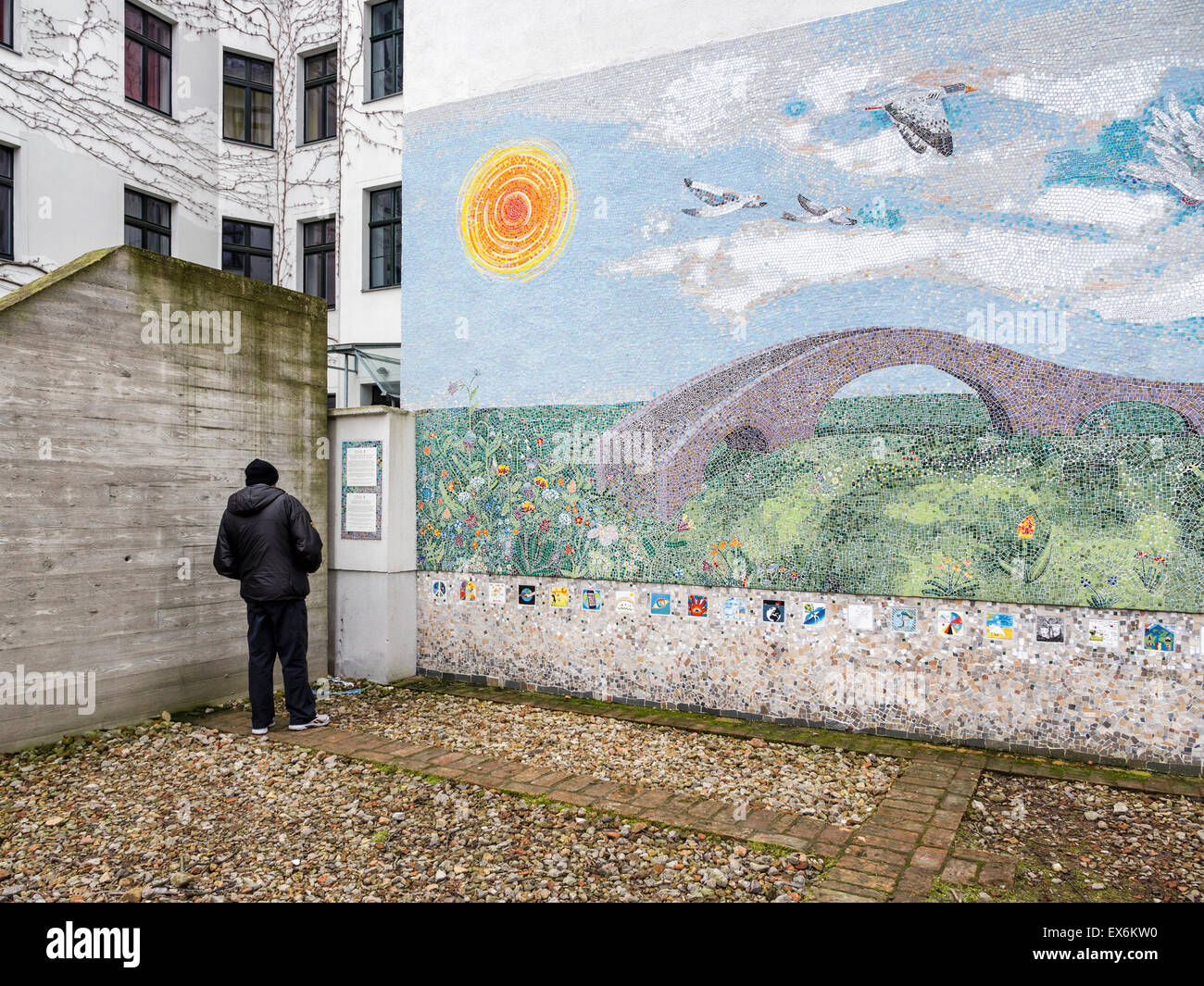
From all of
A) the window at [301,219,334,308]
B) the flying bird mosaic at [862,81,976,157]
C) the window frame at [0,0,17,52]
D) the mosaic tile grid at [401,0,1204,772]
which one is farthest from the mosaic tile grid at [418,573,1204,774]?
the window frame at [0,0,17,52]

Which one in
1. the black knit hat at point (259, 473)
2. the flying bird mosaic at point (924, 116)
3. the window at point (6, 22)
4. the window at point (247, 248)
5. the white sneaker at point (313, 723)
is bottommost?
the white sneaker at point (313, 723)

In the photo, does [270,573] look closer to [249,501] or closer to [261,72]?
[249,501]

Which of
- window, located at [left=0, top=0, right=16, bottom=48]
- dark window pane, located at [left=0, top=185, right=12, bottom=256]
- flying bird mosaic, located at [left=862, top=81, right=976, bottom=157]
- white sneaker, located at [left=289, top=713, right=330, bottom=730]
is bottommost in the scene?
white sneaker, located at [left=289, top=713, right=330, bottom=730]

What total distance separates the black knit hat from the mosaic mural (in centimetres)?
172

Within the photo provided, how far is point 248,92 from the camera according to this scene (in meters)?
15.1

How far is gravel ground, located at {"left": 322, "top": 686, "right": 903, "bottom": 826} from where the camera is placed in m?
4.62

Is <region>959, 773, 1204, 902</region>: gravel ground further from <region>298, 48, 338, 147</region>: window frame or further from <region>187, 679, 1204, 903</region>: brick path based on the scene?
<region>298, 48, 338, 147</region>: window frame

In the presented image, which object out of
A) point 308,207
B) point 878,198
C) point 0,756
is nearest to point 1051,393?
point 878,198

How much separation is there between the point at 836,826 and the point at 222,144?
49.9ft

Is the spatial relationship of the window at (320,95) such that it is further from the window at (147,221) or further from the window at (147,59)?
the window at (147,221)

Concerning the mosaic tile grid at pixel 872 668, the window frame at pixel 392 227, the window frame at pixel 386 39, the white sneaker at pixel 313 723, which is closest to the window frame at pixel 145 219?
the window frame at pixel 392 227

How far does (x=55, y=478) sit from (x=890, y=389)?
5393mm

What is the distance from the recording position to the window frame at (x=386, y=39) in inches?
516

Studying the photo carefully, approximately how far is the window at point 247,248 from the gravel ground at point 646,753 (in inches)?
432
